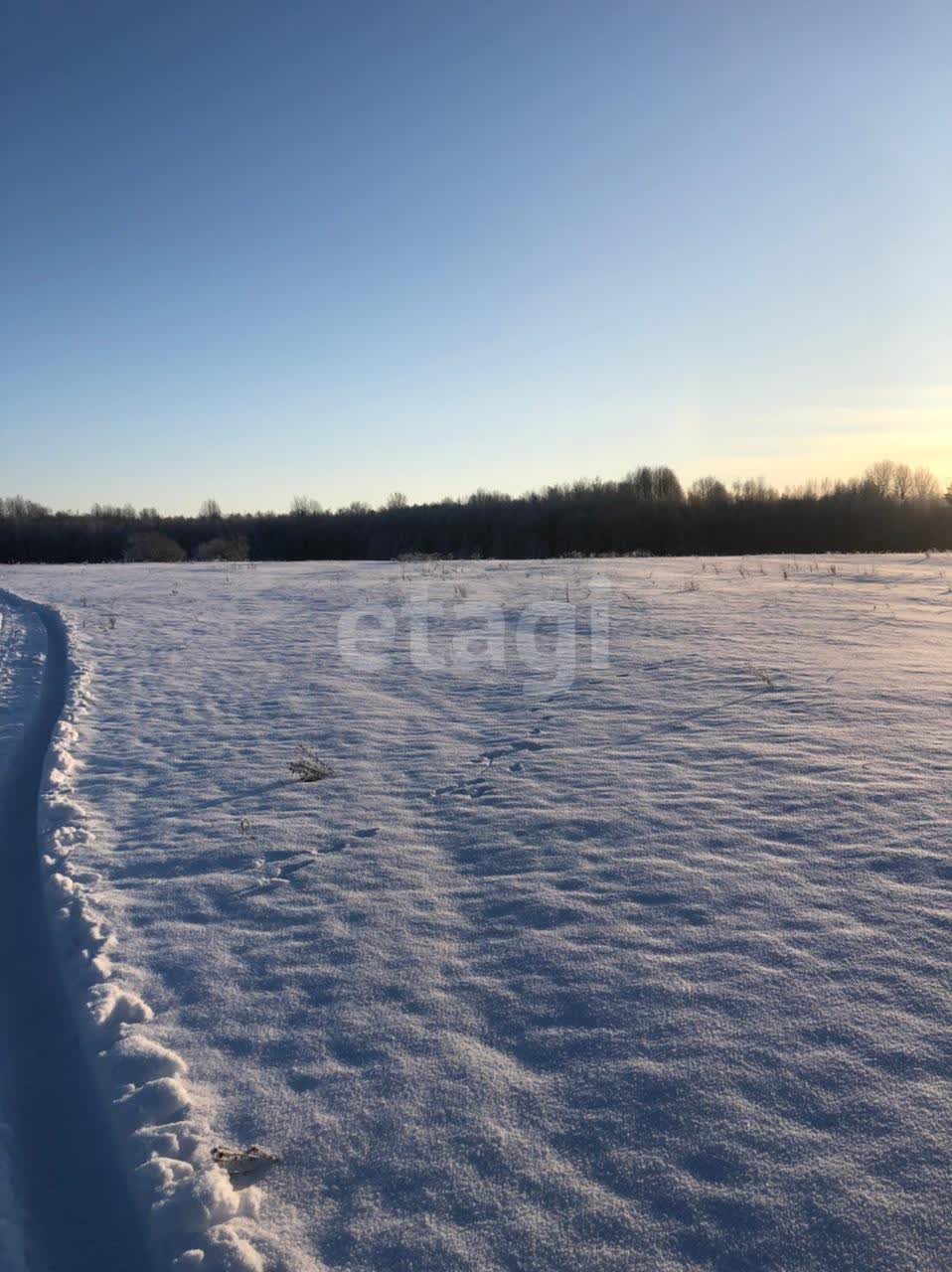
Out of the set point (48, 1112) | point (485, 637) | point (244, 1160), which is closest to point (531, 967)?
point (244, 1160)

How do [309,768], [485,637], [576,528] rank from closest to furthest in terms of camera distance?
[309,768] < [485,637] < [576,528]

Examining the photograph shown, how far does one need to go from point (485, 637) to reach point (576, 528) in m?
44.4

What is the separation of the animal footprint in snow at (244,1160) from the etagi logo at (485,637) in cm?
584

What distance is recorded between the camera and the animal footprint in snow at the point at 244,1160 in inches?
111

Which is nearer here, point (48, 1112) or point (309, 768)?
point (48, 1112)

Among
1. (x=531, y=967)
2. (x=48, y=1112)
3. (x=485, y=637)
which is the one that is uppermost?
(x=485, y=637)

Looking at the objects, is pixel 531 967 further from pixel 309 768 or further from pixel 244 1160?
pixel 309 768

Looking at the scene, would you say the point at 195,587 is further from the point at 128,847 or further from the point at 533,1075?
the point at 533,1075

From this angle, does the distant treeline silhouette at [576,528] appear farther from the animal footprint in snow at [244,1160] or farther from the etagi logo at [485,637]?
the animal footprint in snow at [244,1160]

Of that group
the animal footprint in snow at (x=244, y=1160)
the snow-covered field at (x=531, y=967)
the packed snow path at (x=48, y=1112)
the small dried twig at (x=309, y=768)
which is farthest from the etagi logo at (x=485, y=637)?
the animal footprint in snow at (x=244, y=1160)

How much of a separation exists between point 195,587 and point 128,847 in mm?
15467

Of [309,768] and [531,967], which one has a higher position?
[309,768]

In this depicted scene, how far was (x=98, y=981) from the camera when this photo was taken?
391 centimetres

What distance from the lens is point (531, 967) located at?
3789mm
